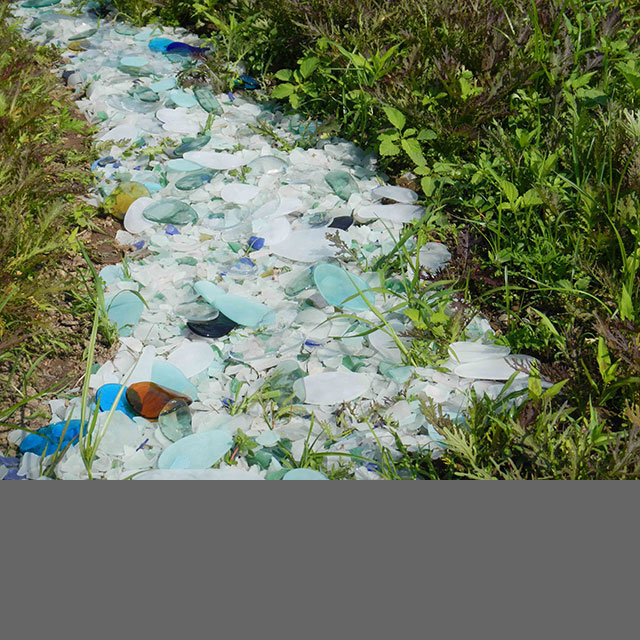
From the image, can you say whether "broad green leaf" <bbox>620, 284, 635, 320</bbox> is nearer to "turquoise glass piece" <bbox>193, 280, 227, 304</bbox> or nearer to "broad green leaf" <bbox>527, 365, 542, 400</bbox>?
"broad green leaf" <bbox>527, 365, 542, 400</bbox>

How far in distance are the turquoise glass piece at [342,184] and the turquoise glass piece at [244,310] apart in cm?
70

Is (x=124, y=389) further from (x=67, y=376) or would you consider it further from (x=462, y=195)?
(x=462, y=195)

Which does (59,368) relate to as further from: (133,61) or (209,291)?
(133,61)

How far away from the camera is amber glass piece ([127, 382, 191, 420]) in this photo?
1.95 m

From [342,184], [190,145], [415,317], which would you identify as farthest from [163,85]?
[415,317]

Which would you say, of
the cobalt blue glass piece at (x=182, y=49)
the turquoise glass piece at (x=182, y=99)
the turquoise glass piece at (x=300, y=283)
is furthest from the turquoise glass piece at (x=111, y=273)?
the cobalt blue glass piece at (x=182, y=49)

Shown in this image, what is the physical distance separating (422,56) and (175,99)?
44.0 inches

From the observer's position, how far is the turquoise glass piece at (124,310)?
2195 millimetres

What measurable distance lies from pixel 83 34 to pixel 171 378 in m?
2.60

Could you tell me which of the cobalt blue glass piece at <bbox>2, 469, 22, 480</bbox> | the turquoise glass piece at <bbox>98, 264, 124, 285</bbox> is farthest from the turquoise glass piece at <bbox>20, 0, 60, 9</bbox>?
the cobalt blue glass piece at <bbox>2, 469, 22, 480</bbox>

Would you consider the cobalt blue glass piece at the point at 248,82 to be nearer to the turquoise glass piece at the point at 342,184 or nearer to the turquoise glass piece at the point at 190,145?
the turquoise glass piece at the point at 190,145

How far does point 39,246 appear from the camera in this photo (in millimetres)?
2254

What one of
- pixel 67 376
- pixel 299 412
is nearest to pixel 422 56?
pixel 299 412

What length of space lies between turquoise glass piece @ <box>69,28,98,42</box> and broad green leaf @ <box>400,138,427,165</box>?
2049 millimetres
